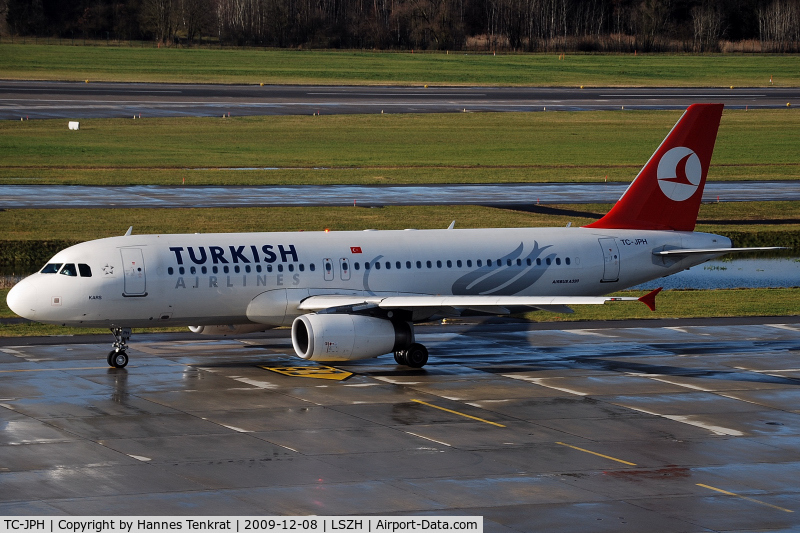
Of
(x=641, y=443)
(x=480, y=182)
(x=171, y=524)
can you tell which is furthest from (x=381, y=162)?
(x=171, y=524)

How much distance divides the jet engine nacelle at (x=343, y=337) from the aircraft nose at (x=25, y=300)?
26.0 ft

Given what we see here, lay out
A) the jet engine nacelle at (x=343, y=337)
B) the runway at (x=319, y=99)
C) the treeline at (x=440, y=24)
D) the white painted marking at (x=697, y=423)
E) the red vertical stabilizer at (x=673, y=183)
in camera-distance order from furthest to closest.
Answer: the treeline at (x=440, y=24), the runway at (x=319, y=99), the red vertical stabilizer at (x=673, y=183), the jet engine nacelle at (x=343, y=337), the white painted marking at (x=697, y=423)

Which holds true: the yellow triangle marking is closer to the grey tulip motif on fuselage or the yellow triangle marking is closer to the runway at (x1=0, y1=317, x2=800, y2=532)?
the runway at (x1=0, y1=317, x2=800, y2=532)

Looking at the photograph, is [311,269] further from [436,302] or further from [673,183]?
[673,183]

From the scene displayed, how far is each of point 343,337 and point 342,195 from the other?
44.0 m

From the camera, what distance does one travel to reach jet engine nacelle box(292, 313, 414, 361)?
36.0 metres

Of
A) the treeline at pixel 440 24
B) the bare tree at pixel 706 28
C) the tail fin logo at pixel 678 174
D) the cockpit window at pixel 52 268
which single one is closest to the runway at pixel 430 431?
the cockpit window at pixel 52 268

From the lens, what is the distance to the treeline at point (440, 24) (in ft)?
617

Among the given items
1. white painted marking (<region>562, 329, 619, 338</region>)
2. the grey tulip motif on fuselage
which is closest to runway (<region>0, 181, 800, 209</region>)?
white painted marking (<region>562, 329, 619, 338</region>)

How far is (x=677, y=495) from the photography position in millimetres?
24828

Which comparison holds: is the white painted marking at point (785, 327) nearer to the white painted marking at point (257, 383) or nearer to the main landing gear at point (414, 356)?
the main landing gear at point (414, 356)

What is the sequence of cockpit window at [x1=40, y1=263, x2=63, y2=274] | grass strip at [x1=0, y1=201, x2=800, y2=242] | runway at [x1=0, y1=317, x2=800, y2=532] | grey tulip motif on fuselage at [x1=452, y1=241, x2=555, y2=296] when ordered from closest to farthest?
1. runway at [x1=0, y1=317, x2=800, y2=532]
2. cockpit window at [x1=40, y1=263, x2=63, y2=274]
3. grey tulip motif on fuselage at [x1=452, y1=241, x2=555, y2=296]
4. grass strip at [x1=0, y1=201, x2=800, y2=242]

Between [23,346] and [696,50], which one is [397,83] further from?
[23,346]

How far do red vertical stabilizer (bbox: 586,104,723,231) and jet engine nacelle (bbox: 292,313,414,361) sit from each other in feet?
35.8
